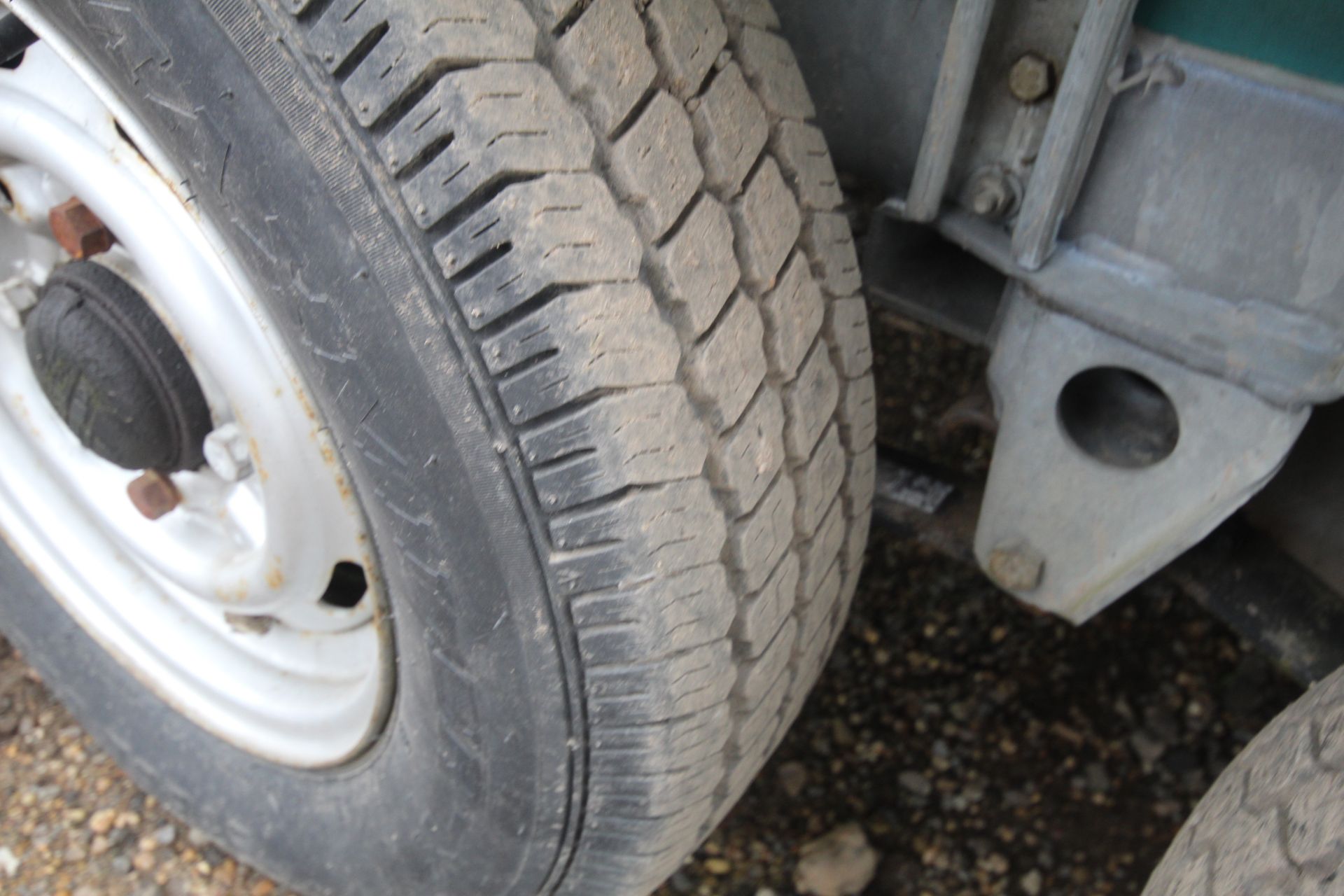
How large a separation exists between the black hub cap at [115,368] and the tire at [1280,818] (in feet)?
3.35

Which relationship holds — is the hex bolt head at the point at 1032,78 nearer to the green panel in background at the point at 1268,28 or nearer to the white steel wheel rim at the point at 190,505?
the green panel in background at the point at 1268,28

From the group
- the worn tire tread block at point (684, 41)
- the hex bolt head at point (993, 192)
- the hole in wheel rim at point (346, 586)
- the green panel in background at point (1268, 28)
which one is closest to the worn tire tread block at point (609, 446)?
the worn tire tread block at point (684, 41)

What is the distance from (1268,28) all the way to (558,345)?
54 cm

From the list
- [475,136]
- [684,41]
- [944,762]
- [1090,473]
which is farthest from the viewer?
Answer: [944,762]

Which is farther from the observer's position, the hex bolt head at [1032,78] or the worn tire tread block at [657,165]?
the hex bolt head at [1032,78]

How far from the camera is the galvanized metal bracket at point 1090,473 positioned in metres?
0.95

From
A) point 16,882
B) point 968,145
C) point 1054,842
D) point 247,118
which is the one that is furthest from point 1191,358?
point 16,882

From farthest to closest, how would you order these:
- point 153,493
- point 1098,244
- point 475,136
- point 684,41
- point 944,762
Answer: point 944,762 < point 153,493 < point 1098,244 < point 684,41 < point 475,136

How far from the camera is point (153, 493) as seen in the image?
132 cm

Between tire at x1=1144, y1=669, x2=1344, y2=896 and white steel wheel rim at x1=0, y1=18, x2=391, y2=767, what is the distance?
74 centimetres

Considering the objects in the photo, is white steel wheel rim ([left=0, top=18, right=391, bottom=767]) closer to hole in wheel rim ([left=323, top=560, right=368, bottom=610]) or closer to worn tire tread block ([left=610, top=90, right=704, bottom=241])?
hole in wheel rim ([left=323, top=560, right=368, bottom=610])

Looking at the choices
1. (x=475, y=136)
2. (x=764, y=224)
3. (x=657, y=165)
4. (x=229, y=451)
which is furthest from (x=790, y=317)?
(x=229, y=451)

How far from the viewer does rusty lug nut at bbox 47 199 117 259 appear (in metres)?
1.16

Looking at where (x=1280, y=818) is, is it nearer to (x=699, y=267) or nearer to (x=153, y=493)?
(x=699, y=267)
